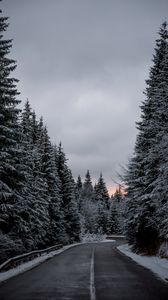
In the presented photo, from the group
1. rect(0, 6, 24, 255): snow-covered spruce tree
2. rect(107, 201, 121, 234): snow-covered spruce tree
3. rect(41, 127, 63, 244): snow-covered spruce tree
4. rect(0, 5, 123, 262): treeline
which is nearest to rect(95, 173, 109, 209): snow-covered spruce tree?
rect(107, 201, 121, 234): snow-covered spruce tree

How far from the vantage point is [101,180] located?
140875 millimetres

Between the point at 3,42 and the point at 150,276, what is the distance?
1417 centimetres

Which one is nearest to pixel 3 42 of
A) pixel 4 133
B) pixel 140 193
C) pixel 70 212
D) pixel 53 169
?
pixel 4 133

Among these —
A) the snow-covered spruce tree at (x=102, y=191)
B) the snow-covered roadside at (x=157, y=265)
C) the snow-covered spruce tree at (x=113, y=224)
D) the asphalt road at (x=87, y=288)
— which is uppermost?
the snow-covered spruce tree at (x=102, y=191)

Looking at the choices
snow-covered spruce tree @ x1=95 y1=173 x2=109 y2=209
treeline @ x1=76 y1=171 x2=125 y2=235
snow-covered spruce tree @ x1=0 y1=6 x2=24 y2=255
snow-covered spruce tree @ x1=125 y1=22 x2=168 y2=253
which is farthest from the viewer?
snow-covered spruce tree @ x1=95 y1=173 x2=109 y2=209

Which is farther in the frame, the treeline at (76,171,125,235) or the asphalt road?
the treeline at (76,171,125,235)

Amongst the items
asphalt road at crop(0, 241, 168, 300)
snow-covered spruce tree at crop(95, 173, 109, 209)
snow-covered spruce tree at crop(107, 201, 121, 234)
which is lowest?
asphalt road at crop(0, 241, 168, 300)

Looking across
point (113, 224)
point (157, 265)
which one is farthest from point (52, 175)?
point (113, 224)

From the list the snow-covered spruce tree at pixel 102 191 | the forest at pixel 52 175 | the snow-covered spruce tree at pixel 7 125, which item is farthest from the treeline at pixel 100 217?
the snow-covered spruce tree at pixel 7 125

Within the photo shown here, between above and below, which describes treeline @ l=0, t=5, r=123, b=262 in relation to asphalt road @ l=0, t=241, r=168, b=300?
above

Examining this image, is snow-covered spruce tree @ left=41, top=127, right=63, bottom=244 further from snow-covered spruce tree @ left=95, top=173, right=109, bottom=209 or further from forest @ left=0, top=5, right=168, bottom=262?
snow-covered spruce tree @ left=95, top=173, right=109, bottom=209

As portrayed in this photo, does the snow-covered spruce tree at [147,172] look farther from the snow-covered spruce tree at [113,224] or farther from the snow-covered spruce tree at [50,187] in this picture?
the snow-covered spruce tree at [113,224]

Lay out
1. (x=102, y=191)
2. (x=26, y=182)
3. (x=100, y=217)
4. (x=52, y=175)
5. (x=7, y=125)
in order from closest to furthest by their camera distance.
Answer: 1. (x=7, y=125)
2. (x=26, y=182)
3. (x=52, y=175)
4. (x=100, y=217)
5. (x=102, y=191)

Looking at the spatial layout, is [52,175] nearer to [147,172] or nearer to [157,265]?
[147,172]
